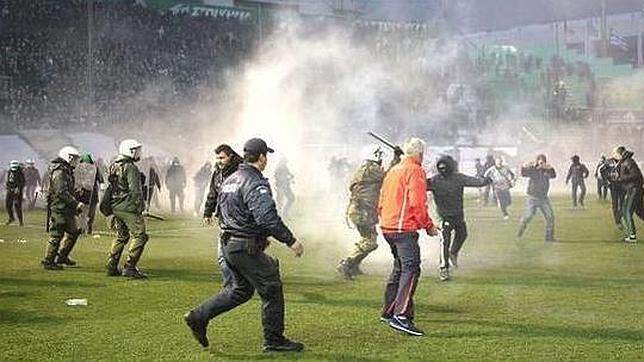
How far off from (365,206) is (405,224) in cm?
334

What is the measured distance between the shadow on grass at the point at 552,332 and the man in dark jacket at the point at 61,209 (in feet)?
22.0

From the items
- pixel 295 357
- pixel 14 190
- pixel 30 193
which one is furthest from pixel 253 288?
pixel 30 193

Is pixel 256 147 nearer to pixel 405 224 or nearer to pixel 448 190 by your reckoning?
pixel 405 224

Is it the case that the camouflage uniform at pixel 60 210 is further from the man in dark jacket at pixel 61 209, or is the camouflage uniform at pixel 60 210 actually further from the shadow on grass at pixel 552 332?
the shadow on grass at pixel 552 332

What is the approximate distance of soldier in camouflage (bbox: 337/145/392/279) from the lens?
1114 centimetres

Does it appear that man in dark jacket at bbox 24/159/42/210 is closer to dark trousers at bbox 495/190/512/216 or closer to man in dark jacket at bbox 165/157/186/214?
man in dark jacket at bbox 165/157/186/214

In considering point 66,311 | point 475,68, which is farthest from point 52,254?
point 475,68

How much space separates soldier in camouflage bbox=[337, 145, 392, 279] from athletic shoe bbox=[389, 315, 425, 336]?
3379 mm

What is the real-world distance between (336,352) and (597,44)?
99.1ft

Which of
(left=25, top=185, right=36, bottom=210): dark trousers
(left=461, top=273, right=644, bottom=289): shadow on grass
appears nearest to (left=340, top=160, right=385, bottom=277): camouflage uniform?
(left=461, top=273, right=644, bottom=289): shadow on grass

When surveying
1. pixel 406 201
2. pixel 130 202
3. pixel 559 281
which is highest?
pixel 406 201

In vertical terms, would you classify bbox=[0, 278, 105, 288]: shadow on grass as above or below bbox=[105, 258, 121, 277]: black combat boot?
below

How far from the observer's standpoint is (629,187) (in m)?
16.3

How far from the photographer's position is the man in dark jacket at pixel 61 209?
1237 cm
